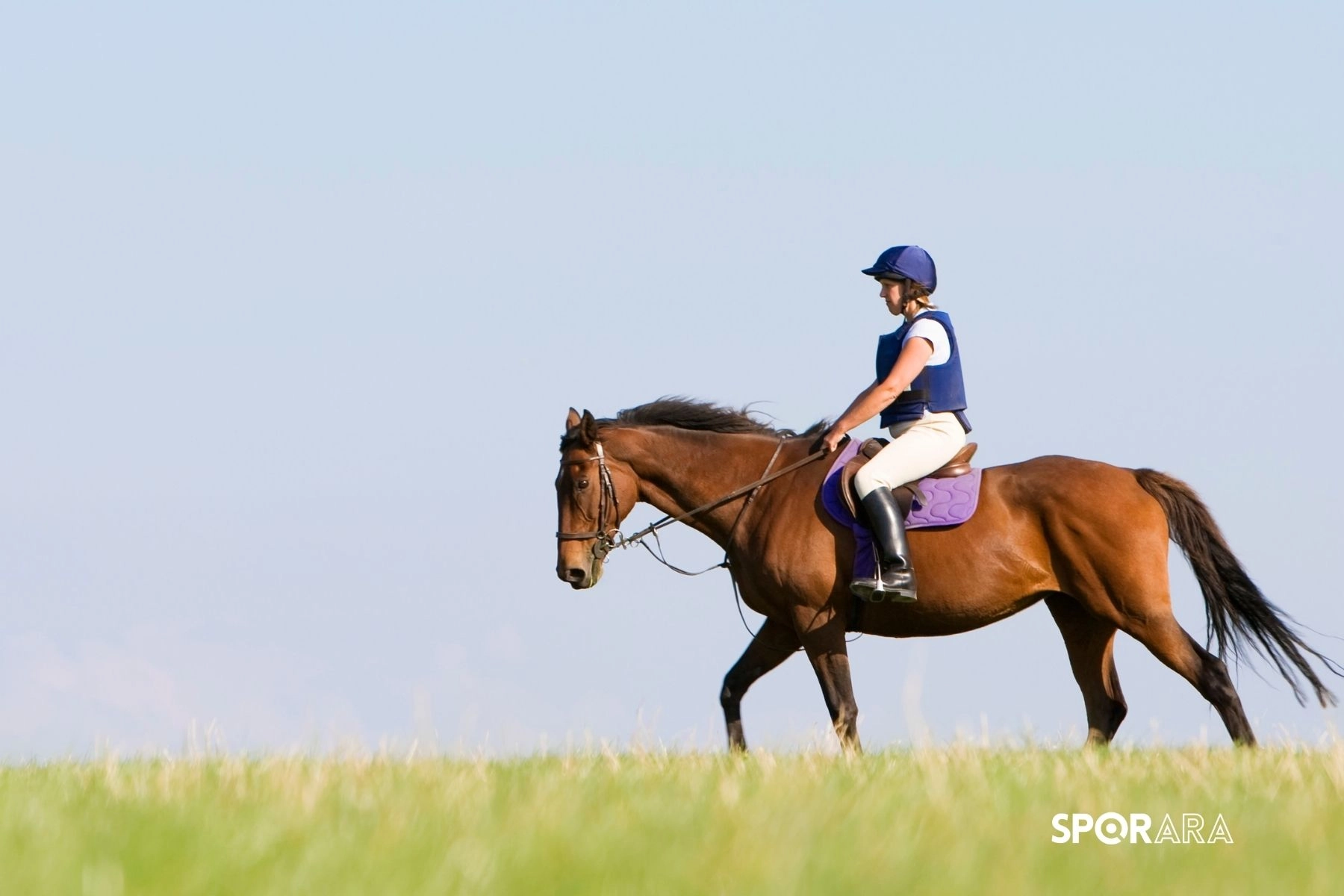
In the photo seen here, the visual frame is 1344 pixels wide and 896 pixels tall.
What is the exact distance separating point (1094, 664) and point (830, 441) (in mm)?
2326

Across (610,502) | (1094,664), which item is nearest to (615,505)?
(610,502)

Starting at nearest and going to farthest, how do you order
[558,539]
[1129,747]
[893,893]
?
[893,893] → [1129,747] → [558,539]

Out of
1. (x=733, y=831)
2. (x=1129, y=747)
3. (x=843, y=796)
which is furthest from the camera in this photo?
(x=1129, y=747)

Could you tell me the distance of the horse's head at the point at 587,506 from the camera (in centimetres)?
977

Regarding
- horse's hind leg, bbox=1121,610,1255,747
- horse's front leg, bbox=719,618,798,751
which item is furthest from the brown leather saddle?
horse's hind leg, bbox=1121,610,1255,747

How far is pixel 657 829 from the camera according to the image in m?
4.95

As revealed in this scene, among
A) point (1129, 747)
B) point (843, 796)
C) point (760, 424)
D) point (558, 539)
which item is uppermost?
point (760, 424)

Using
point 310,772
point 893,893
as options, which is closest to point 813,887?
point 893,893

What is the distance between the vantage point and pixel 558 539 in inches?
388

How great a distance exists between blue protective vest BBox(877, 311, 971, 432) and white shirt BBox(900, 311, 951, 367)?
0.02 metres

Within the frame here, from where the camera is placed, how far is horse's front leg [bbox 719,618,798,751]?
987cm

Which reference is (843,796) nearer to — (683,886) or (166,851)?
(683,886)

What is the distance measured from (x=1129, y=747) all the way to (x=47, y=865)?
19.4 feet

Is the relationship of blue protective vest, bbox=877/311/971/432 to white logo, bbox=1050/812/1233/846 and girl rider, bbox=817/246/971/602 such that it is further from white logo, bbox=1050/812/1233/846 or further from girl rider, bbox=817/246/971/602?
white logo, bbox=1050/812/1233/846
